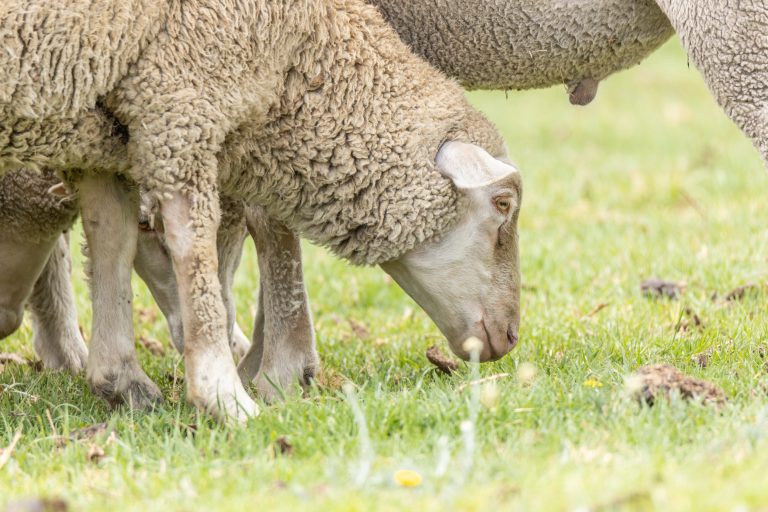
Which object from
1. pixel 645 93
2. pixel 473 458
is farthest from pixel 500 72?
pixel 645 93

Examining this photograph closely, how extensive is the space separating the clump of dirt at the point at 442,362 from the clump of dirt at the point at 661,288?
1599 millimetres

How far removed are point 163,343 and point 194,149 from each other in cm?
226

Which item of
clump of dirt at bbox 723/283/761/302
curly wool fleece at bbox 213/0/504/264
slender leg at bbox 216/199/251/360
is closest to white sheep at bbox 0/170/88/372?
slender leg at bbox 216/199/251/360

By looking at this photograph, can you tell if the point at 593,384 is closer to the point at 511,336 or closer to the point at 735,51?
the point at 511,336

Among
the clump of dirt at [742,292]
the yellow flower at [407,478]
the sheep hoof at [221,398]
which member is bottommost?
the clump of dirt at [742,292]

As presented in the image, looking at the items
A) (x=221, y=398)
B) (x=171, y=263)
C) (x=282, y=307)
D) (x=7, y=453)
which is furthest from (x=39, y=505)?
(x=171, y=263)

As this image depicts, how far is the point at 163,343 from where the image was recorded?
631 centimetres

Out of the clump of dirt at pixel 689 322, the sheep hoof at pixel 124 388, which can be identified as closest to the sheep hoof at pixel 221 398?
the sheep hoof at pixel 124 388

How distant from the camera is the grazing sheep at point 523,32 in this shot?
16.7 ft

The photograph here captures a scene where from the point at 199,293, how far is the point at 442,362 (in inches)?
44.7

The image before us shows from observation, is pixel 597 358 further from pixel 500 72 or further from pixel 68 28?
pixel 68 28

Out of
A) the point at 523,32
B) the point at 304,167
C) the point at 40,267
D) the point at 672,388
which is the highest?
the point at 523,32

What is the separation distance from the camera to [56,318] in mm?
6000

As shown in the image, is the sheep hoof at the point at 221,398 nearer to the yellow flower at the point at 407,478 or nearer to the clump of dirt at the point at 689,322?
the yellow flower at the point at 407,478
